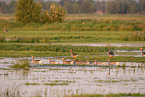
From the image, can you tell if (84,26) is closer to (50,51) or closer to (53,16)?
(53,16)

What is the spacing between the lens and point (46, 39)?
32656 millimetres

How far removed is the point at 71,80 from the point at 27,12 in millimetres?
43839

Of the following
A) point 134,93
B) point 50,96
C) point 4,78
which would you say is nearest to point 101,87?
point 134,93

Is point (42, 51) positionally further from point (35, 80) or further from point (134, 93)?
point (134, 93)

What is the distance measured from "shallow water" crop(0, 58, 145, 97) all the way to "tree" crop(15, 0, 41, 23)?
1524 inches

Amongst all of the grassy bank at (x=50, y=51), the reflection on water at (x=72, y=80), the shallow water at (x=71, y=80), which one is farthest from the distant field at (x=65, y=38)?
the reflection on water at (x=72, y=80)

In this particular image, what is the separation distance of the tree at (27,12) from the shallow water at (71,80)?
127 ft

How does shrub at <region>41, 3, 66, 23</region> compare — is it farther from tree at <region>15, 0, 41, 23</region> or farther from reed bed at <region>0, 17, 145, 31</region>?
reed bed at <region>0, 17, 145, 31</region>

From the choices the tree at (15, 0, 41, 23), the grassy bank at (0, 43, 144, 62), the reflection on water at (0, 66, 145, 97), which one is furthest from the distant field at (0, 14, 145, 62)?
the reflection on water at (0, 66, 145, 97)

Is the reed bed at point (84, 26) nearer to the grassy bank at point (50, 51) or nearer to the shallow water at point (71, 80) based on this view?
the grassy bank at point (50, 51)

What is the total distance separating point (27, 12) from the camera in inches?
2235

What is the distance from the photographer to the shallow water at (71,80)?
1222cm

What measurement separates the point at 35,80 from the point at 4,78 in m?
1.40

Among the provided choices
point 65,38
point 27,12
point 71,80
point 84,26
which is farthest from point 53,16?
point 71,80
